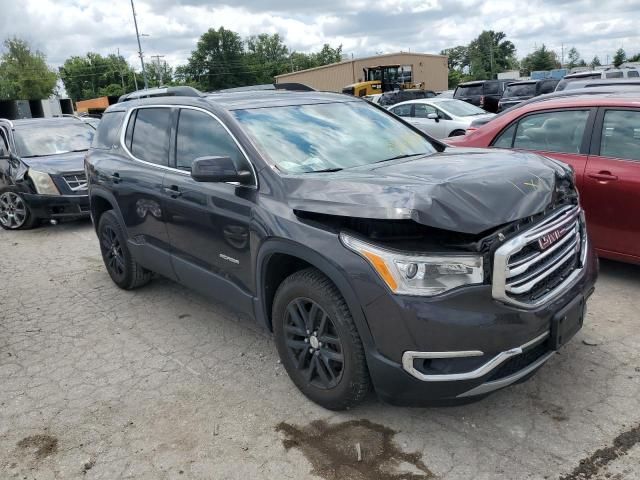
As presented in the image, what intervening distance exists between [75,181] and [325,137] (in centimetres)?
603

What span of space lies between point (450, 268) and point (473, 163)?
2.90 ft

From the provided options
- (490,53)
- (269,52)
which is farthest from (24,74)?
(490,53)

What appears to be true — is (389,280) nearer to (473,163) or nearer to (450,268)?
(450,268)

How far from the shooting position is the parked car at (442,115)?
13633 millimetres

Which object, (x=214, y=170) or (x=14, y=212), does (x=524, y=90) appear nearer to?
(x=14, y=212)

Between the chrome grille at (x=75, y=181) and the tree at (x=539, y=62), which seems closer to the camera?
the chrome grille at (x=75, y=181)

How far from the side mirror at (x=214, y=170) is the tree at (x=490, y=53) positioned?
9786 centimetres

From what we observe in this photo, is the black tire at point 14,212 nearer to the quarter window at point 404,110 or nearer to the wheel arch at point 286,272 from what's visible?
the wheel arch at point 286,272

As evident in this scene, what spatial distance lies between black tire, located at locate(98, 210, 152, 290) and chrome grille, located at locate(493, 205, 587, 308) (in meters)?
3.65

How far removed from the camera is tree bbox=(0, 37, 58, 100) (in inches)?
3162

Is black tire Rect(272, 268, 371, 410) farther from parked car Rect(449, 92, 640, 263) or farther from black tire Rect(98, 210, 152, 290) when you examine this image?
parked car Rect(449, 92, 640, 263)

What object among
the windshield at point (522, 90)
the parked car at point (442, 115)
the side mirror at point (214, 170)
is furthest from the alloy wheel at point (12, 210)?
the windshield at point (522, 90)

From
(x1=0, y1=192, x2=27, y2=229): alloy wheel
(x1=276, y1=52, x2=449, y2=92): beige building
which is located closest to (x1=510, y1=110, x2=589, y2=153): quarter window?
(x1=0, y1=192, x2=27, y2=229): alloy wheel

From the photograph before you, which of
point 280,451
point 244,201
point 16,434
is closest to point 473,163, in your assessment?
point 244,201
